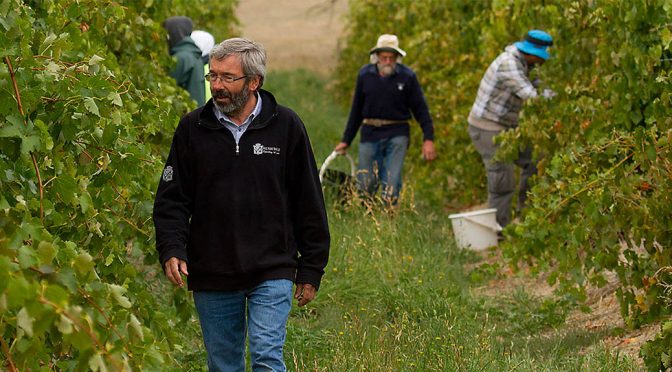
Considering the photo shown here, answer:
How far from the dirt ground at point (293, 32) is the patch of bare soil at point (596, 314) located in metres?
22.3

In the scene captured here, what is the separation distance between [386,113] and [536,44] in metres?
1.40

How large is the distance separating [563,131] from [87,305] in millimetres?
5139

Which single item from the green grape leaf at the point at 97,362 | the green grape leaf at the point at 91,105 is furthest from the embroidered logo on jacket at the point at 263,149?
the green grape leaf at the point at 97,362

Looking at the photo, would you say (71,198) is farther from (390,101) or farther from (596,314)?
(390,101)

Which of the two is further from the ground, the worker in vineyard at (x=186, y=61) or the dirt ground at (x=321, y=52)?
the worker in vineyard at (x=186, y=61)

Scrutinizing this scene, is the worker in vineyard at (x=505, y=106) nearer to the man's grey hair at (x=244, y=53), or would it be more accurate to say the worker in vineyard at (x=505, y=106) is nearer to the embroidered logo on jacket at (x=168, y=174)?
the man's grey hair at (x=244, y=53)

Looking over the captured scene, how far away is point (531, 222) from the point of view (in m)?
7.05

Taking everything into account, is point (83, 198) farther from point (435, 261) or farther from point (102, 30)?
point (435, 261)

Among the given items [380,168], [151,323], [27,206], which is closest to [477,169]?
[380,168]

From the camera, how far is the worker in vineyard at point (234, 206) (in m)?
4.71

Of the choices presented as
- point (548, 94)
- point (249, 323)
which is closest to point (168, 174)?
point (249, 323)

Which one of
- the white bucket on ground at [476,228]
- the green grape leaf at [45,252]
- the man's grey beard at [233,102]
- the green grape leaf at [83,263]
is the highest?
the man's grey beard at [233,102]

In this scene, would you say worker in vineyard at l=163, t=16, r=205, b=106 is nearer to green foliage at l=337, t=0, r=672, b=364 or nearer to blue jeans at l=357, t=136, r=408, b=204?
blue jeans at l=357, t=136, r=408, b=204

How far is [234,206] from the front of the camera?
15.4 ft
